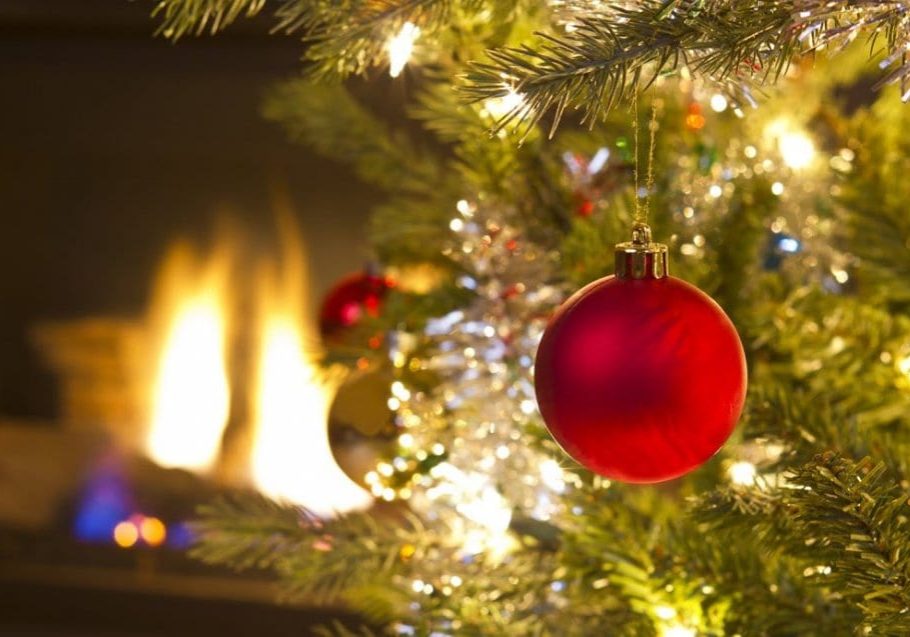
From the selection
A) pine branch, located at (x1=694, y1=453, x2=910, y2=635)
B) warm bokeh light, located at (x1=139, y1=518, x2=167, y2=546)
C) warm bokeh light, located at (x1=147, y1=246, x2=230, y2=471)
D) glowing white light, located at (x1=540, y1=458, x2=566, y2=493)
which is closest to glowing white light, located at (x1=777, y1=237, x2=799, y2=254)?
glowing white light, located at (x1=540, y1=458, x2=566, y2=493)

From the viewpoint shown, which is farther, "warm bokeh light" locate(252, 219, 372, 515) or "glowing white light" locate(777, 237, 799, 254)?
"warm bokeh light" locate(252, 219, 372, 515)

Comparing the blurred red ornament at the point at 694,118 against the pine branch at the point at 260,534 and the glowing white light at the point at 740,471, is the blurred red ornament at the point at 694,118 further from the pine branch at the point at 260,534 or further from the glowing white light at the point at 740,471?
the pine branch at the point at 260,534

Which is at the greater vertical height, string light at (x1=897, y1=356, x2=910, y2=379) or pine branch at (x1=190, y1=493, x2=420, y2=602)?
string light at (x1=897, y1=356, x2=910, y2=379)

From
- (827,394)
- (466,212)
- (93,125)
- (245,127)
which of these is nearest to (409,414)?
(466,212)

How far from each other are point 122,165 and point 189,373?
0.30 m

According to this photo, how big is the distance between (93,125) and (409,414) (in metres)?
0.88

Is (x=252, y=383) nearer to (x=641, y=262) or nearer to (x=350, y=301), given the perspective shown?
(x=350, y=301)

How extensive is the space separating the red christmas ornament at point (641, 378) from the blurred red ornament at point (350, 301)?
499 mm

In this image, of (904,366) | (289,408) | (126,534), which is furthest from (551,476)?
(126,534)

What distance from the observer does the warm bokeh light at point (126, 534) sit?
1495 millimetres

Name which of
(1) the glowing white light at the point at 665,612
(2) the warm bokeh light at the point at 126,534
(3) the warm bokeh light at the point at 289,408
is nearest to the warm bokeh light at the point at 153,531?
(2) the warm bokeh light at the point at 126,534

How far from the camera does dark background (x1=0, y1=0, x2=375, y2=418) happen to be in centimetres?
135

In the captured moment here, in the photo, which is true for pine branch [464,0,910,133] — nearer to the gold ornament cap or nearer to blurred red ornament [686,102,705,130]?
the gold ornament cap

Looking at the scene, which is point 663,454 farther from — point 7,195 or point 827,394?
point 7,195
